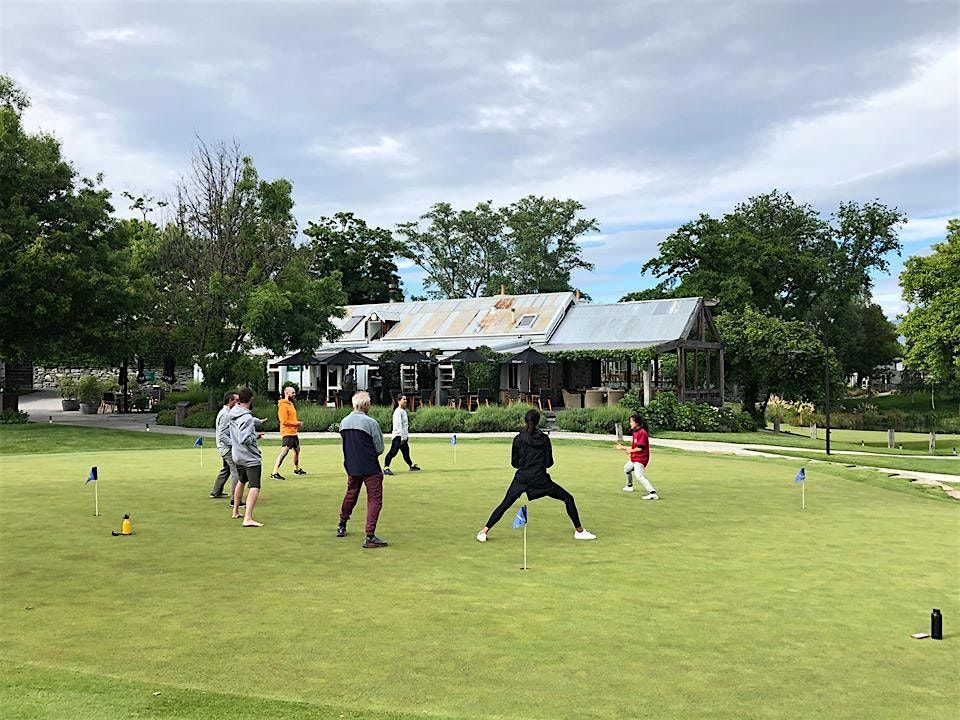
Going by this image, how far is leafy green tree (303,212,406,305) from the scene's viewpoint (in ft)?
219

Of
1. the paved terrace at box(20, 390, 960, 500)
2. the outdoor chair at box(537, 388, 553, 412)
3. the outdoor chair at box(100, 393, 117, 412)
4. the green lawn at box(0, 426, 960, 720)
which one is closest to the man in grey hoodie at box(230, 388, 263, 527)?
Result: the green lawn at box(0, 426, 960, 720)

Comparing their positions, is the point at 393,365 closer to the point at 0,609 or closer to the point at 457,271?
the point at 457,271

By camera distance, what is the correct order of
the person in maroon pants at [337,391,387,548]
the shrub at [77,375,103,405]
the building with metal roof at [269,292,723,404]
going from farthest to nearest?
the shrub at [77,375,103,405], the building with metal roof at [269,292,723,404], the person in maroon pants at [337,391,387,548]

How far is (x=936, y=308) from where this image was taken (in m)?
40.6

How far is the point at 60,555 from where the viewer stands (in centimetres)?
923

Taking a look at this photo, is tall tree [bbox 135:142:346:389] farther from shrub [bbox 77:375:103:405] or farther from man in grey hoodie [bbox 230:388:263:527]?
man in grey hoodie [bbox 230:388:263:527]

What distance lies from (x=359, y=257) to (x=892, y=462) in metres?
50.6

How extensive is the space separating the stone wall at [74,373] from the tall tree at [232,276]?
15.9 meters

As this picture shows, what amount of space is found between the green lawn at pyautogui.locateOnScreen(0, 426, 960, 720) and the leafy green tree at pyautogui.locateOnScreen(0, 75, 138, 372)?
19.3 metres

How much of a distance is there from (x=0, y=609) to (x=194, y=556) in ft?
7.72

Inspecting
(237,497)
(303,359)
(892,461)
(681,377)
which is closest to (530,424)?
(237,497)

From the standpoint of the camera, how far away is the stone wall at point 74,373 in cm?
5191

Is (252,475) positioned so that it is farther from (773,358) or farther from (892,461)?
(773,358)

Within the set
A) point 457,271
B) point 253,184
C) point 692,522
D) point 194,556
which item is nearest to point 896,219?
point 457,271
